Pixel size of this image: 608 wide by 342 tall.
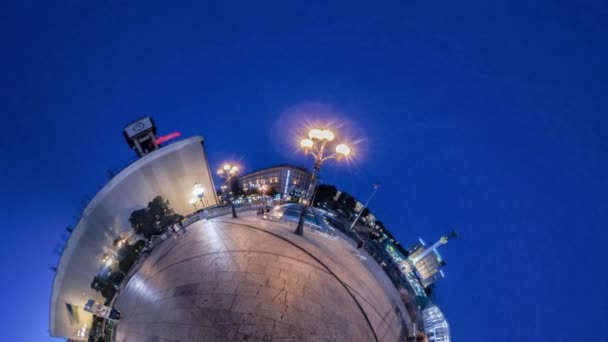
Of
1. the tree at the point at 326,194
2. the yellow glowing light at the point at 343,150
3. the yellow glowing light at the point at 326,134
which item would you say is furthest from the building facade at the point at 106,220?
the tree at the point at 326,194

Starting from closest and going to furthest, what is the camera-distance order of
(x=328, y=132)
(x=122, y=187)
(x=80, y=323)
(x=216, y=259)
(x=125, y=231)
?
(x=216, y=259)
(x=328, y=132)
(x=80, y=323)
(x=125, y=231)
(x=122, y=187)

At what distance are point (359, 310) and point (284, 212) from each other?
5592 mm

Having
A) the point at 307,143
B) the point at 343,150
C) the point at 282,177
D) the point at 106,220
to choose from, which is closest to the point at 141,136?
the point at 106,220

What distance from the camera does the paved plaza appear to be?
4.90 metres

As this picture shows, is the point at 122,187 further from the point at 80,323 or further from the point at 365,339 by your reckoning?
the point at 365,339

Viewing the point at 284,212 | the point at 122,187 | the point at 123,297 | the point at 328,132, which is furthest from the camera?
the point at 122,187

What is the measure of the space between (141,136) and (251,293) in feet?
110

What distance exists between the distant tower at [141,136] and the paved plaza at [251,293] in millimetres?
27933

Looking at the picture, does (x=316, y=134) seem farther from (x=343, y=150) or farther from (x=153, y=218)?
(x=153, y=218)

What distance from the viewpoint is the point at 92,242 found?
16062 millimetres

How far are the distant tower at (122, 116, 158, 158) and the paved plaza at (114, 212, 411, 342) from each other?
1100 inches

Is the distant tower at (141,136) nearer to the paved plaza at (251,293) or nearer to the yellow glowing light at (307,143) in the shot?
the paved plaza at (251,293)

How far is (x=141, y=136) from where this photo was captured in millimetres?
33281

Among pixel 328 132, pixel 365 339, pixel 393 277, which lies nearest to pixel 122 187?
pixel 328 132
